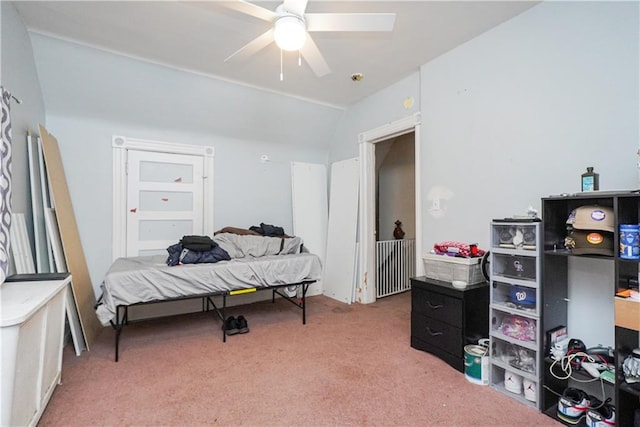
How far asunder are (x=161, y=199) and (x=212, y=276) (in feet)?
4.40

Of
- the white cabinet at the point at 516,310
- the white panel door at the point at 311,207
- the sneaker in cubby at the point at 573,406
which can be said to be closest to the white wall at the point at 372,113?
the white panel door at the point at 311,207

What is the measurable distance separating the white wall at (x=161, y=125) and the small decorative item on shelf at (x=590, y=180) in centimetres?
316

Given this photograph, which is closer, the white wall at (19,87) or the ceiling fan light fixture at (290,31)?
the ceiling fan light fixture at (290,31)

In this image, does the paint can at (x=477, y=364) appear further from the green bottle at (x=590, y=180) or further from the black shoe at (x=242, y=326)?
the black shoe at (x=242, y=326)

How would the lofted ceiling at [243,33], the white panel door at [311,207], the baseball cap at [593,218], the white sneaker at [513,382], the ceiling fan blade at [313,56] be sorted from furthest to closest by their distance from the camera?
the white panel door at [311,207]
the lofted ceiling at [243,33]
the ceiling fan blade at [313,56]
the white sneaker at [513,382]
the baseball cap at [593,218]

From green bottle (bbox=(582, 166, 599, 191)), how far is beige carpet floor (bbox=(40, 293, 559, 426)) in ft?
4.58

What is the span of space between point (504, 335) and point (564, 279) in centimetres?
55

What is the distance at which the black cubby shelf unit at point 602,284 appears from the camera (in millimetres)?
1473

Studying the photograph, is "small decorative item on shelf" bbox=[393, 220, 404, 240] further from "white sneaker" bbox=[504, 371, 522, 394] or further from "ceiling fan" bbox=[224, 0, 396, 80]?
"ceiling fan" bbox=[224, 0, 396, 80]

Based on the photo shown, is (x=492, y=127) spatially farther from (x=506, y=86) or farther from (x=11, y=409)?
(x=11, y=409)

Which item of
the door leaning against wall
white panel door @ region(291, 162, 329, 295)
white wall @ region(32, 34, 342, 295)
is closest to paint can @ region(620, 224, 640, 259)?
white panel door @ region(291, 162, 329, 295)

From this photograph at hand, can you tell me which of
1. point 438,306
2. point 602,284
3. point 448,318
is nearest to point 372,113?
point 438,306

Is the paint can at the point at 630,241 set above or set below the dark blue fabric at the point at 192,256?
above

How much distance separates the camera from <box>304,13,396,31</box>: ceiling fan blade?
5.80 ft
